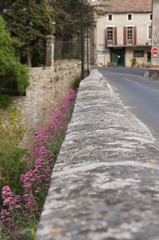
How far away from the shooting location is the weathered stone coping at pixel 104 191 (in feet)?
5.73

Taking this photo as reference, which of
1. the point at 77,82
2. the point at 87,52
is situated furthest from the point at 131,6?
the point at 77,82

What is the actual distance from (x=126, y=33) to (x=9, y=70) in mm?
44432

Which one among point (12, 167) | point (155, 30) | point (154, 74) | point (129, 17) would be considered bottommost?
point (12, 167)

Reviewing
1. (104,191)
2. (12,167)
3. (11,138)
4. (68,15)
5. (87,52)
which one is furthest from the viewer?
(68,15)

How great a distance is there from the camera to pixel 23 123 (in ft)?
74.2

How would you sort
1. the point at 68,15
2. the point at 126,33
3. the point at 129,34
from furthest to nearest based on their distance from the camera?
the point at 129,34, the point at 126,33, the point at 68,15

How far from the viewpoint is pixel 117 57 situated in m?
64.2

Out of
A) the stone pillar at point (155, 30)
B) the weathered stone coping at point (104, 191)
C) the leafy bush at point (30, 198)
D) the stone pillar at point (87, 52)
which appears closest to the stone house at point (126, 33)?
the stone pillar at point (155, 30)

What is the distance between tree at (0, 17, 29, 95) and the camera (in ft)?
68.7

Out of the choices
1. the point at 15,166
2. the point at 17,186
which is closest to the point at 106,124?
the point at 17,186

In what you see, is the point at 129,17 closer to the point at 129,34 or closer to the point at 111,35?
the point at 129,34

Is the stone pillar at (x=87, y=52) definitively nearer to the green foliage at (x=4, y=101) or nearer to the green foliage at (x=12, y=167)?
the green foliage at (x=4, y=101)

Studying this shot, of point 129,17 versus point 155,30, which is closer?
point 155,30

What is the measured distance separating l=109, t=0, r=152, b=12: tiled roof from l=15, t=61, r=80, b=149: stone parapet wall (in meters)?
37.9
